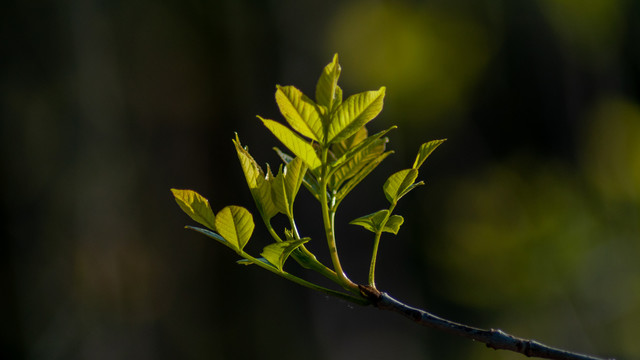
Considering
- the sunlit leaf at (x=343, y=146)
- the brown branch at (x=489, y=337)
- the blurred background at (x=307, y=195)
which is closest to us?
the brown branch at (x=489, y=337)

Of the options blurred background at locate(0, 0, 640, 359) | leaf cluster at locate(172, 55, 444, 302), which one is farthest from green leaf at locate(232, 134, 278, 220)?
blurred background at locate(0, 0, 640, 359)

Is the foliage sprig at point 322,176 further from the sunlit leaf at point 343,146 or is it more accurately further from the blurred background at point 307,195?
the blurred background at point 307,195

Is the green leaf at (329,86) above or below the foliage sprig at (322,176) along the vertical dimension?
above

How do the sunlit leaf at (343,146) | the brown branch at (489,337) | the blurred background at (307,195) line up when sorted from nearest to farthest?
1. the brown branch at (489,337)
2. the sunlit leaf at (343,146)
3. the blurred background at (307,195)

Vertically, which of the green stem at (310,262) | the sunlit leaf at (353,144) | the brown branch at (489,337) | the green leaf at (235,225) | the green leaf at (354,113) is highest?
the green leaf at (354,113)

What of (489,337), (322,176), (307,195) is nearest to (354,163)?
(322,176)

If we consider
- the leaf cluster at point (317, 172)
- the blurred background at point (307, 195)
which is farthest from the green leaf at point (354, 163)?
the blurred background at point (307, 195)

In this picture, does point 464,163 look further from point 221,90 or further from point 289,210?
point 289,210

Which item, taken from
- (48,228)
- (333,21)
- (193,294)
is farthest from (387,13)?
(48,228)
